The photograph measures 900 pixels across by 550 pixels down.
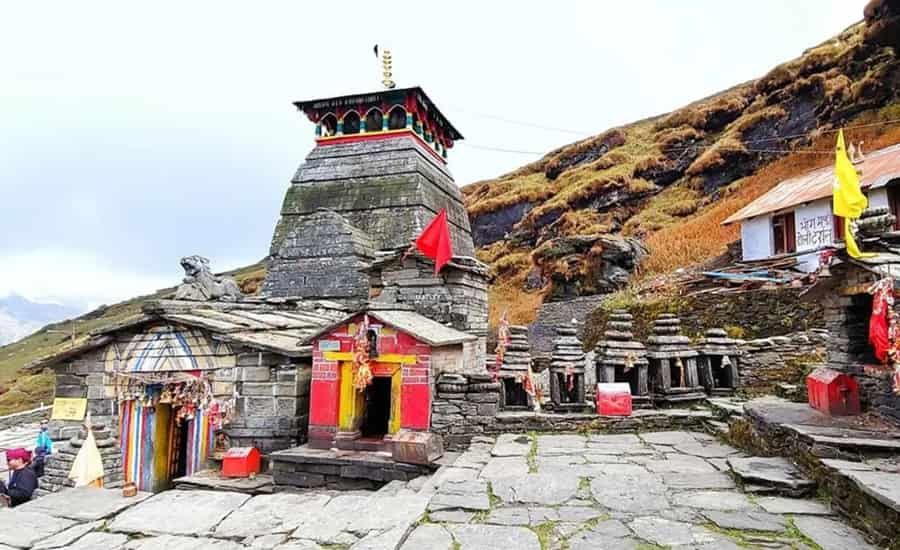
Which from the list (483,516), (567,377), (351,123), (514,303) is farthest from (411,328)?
(514,303)

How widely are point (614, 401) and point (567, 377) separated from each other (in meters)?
0.83

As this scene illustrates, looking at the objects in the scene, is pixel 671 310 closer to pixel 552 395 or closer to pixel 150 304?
pixel 552 395

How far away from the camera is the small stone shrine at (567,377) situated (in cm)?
878

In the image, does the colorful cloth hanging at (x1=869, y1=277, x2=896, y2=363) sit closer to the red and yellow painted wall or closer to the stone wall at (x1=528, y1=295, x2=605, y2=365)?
the red and yellow painted wall

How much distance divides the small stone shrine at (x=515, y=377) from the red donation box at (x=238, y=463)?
468 centimetres

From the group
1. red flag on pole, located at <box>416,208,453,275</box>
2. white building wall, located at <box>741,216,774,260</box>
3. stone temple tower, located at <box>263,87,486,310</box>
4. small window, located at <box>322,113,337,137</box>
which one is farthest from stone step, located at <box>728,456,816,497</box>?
small window, located at <box>322,113,337,137</box>

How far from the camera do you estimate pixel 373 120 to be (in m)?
22.8

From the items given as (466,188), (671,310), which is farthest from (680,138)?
(671,310)

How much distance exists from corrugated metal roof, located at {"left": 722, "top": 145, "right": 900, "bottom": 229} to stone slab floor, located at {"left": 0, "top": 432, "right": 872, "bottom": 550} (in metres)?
14.2

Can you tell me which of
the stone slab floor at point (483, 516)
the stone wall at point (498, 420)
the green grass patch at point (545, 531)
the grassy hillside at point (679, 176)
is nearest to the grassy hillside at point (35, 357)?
the stone wall at point (498, 420)

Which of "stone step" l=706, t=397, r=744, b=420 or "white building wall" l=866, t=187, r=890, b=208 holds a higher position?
"white building wall" l=866, t=187, r=890, b=208

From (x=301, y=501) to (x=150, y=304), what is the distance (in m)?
6.85

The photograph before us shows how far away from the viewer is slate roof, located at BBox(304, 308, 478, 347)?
860 centimetres

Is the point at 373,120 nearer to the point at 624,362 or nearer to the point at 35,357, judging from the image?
the point at 624,362
